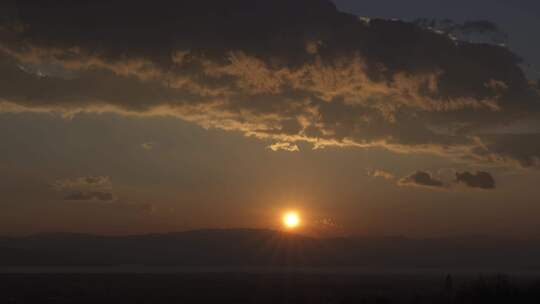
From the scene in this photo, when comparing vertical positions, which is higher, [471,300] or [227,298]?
[227,298]

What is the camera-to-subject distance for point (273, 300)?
65.1 metres

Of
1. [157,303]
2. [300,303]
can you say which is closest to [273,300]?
[300,303]

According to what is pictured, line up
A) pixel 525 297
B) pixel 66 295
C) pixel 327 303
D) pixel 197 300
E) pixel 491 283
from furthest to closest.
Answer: pixel 66 295 → pixel 197 300 → pixel 327 303 → pixel 491 283 → pixel 525 297

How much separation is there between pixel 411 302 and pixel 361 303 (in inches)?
160

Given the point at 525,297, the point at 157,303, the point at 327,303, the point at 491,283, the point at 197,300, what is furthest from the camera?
the point at 197,300

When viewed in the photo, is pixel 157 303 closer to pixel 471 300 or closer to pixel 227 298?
pixel 227 298

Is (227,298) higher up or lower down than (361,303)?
higher up

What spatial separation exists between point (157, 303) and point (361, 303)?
2346cm

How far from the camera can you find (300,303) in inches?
2338

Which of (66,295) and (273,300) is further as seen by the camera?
(66,295)

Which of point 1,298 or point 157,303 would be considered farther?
point 1,298

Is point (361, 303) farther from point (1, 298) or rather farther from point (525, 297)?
point (1, 298)

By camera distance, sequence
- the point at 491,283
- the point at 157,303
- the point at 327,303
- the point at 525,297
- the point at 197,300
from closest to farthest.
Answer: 1. the point at 525,297
2. the point at 491,283
3. the point at 327,303
4. the point at 157,303
5. the point at 197,300

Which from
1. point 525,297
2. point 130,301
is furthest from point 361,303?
point 130,301
